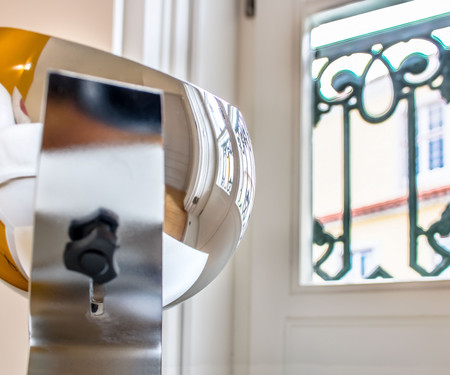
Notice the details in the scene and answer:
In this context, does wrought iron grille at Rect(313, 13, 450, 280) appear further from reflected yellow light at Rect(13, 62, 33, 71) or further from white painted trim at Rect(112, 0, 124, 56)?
reflected yellow light at Rect(13, 62, 33, 71)

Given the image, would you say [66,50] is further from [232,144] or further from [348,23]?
[348,23]

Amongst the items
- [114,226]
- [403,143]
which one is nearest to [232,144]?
[114,226]

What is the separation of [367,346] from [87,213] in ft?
1.80

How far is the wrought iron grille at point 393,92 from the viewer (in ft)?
3.04

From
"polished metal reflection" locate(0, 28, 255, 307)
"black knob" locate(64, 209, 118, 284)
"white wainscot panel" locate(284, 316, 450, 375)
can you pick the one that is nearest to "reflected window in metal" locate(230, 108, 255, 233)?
"polished metal reflection" locate(0, 28, 255, 307)

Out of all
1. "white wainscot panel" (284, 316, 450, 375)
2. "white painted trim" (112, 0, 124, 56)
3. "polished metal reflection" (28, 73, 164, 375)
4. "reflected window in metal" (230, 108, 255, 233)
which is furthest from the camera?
"white painted trim" (112, 0, 124, 56)

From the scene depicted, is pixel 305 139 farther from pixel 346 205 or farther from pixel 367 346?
pixel 367 346

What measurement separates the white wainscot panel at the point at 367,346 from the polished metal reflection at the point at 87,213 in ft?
1.59

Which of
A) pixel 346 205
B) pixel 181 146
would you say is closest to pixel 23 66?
pixel 181 146

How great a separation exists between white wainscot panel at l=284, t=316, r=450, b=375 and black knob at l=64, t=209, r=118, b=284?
1.68 ft

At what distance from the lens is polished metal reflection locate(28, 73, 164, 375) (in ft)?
1.46

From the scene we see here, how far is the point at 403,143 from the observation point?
37.6 inches

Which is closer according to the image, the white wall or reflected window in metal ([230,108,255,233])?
reflected window in metal ([230,108,255,233])

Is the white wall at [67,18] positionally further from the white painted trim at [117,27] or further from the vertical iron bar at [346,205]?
the vertical iron bar at [346,205]
